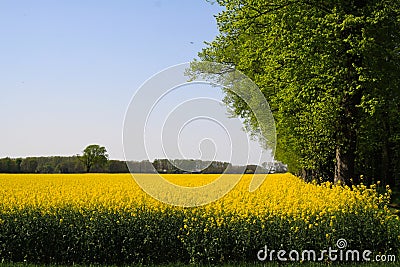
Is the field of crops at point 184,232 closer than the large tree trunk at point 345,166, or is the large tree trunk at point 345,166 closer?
the field of crops at point 184,232

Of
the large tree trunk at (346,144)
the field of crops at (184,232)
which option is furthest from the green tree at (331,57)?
the field of crops at (184,232)

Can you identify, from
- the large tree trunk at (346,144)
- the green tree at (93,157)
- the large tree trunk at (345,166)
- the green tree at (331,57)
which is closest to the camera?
the green tree at (331,57)

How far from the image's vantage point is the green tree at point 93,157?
51906 millimetres

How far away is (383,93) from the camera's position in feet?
54.4

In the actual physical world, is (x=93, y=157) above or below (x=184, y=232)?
above

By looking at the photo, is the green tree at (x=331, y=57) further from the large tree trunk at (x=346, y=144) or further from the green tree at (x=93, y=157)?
the green tree at (x=93, y=157)

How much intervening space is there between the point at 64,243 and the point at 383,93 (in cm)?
1071

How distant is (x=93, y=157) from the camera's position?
53031 mm

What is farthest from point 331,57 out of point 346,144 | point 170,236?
point 170,236

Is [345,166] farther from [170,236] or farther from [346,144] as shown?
[170,236]

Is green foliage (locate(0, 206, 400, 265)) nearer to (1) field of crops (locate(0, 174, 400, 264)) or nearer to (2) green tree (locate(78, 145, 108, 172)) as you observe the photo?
(1) field of crops (locate(0, 174, 400, 264))

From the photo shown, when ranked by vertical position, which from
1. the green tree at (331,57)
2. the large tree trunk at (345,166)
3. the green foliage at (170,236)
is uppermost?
the green tree at (331,57)

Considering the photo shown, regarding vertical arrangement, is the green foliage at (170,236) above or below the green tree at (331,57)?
below

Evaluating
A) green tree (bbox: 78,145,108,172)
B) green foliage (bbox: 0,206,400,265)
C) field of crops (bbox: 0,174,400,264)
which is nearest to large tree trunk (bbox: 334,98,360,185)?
field of crops (bbox: 0,174,400,264)
